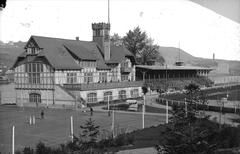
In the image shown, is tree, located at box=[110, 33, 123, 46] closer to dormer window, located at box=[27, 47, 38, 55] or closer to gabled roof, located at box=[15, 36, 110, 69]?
gabled roof, located at box=[15, 36, 110, 69]

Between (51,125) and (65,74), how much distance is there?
18.6 meters

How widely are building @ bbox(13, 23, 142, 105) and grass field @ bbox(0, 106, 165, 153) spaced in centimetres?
434

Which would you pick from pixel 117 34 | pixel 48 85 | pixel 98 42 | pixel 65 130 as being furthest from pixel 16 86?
pixel 117 34

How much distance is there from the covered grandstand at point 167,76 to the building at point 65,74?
10.7m

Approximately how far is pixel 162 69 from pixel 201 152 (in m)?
64.4

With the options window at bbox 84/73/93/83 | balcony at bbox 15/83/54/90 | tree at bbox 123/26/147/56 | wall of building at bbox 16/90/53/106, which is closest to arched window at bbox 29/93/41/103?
wall of building at bbox 16/90/53/106

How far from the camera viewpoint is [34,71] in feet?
165

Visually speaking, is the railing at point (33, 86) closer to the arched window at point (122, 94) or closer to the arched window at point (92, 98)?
the arched window at point (92, 98)

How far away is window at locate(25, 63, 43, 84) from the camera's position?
4984 centimetres

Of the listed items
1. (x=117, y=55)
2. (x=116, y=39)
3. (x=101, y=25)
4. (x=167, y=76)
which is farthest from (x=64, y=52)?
(x=116, y=39)

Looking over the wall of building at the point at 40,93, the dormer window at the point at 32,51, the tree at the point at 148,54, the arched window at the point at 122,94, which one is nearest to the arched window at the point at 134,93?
the arched window at the point at 122,94

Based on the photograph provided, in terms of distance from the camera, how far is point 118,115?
1555 inches

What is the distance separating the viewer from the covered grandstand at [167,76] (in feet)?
234

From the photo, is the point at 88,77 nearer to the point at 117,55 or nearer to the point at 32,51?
the point at 117,55
